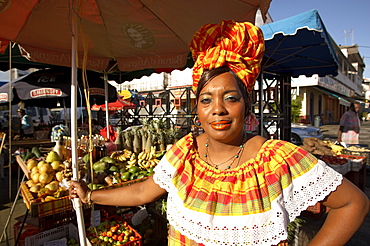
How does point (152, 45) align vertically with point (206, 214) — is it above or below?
above

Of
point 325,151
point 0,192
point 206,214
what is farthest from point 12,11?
point 325,151

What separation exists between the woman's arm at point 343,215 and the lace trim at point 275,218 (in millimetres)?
63

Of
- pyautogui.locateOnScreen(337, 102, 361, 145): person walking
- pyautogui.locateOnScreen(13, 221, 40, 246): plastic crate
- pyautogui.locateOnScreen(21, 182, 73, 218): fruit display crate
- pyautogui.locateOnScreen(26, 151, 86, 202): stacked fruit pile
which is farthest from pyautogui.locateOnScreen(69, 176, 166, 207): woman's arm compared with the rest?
pyautogui.locateOnScreen(337, 102, 361, 145): person walking

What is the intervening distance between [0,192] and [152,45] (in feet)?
16.9

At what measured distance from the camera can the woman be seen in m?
1.08

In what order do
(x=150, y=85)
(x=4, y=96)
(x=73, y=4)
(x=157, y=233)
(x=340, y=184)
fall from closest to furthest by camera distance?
(x=340, y=184) < (x=73, y=4) < (x=157, y=233) < (x=4, y=96) < (x=150, y=85)

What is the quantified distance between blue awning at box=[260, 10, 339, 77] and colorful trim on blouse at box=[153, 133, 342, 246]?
132 inches

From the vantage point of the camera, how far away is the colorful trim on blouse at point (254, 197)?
1087mm

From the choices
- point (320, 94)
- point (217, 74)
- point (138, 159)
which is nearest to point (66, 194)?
point (138, 159)

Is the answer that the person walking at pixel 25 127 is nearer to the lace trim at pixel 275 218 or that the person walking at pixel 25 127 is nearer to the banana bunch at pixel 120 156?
the banana bunch at pixel 120 156

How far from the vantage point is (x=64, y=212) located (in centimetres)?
282

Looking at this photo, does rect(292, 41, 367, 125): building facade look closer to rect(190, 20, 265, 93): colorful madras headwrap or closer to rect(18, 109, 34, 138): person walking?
rect(18, 109, 34, 138): person walking

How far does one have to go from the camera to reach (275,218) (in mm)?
1081

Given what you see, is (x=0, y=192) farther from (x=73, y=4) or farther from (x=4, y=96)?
(x=73, y=4)
